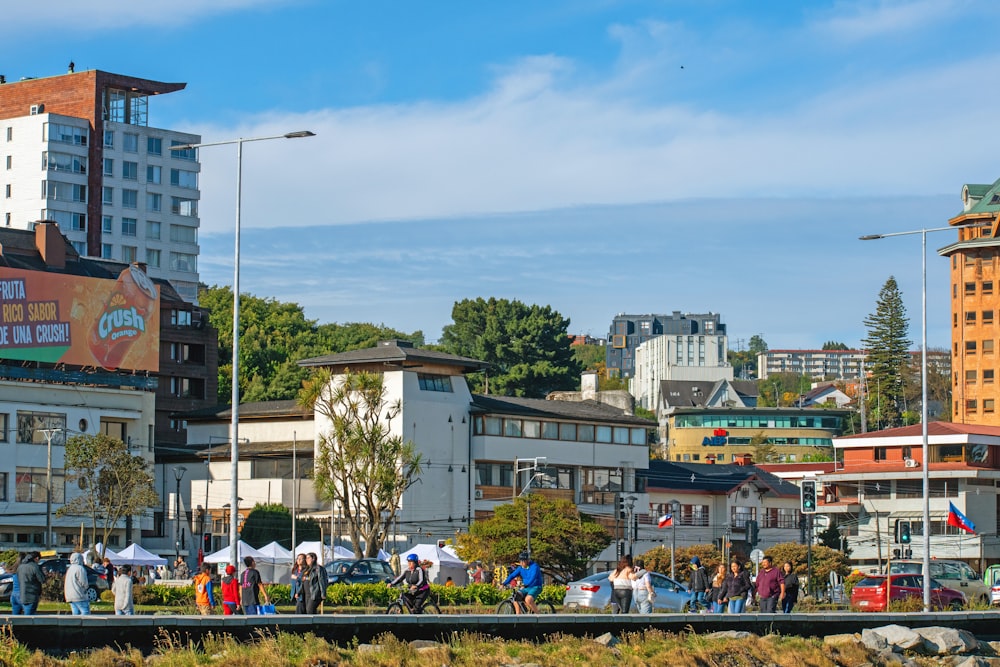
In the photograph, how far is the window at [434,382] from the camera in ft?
271

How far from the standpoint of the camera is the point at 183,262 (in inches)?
5689

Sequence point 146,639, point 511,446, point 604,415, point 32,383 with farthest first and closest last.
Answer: point 604,415
point 511,446
point 32,383
point 146,639

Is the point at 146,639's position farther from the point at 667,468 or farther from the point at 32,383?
the point at 667,468

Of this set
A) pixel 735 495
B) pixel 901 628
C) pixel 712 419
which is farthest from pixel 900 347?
pixel 901 628

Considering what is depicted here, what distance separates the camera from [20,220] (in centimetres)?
13350

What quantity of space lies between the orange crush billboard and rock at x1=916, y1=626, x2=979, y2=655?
5419cm

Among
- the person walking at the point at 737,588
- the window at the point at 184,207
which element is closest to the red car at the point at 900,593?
the person walking at the point at 737,588

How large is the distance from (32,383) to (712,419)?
4379 inches

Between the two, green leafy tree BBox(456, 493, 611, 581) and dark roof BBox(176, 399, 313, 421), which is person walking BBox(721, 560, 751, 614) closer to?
green leafy tree BBox(456, 493, 611, 581)

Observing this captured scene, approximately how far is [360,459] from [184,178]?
79.9 metres

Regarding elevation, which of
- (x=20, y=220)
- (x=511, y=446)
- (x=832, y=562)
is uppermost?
(x=20, y=220)

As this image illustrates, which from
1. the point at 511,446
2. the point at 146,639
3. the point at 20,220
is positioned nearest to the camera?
the point at 146,639

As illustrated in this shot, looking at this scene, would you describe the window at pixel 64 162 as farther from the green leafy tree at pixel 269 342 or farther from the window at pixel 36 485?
the window at pixel 36 485

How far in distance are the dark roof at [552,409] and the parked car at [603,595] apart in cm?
4245
